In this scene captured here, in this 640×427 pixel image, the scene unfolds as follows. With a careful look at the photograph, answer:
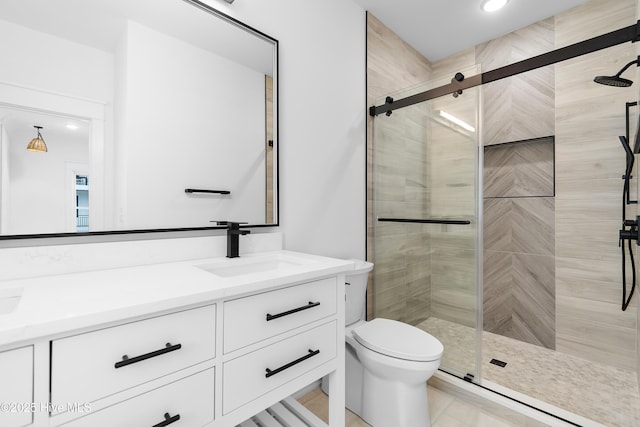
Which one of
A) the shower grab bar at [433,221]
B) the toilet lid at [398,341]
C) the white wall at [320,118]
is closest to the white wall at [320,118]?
→ the white wall at [320,118]

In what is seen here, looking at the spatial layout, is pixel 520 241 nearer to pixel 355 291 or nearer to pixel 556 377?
pixel 556 377

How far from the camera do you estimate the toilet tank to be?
5.93 ft

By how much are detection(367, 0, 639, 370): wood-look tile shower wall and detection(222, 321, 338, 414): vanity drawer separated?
3.96 feet

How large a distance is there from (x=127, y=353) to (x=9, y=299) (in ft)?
1.51

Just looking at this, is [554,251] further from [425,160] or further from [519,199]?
[425,160]

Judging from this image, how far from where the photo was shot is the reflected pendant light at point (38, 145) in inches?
40.0

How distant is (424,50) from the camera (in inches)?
111

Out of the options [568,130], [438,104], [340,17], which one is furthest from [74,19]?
[568,130]

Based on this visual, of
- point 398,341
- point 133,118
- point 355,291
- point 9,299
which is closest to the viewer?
point 9,299

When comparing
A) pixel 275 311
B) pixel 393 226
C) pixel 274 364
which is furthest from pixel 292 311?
pixel 393 226

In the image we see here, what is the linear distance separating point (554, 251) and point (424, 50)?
2.01 metres

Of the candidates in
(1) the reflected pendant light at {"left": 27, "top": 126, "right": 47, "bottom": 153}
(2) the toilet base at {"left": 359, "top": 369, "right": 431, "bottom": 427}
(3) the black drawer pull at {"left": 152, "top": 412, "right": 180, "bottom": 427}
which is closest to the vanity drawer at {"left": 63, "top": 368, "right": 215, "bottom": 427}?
(3) the black drawer pull at {"left": 152, "top": 412, "right": 180, "bottom": 427}

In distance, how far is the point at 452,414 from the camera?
167cm

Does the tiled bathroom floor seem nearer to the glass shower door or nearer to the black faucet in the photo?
the glass shower door
